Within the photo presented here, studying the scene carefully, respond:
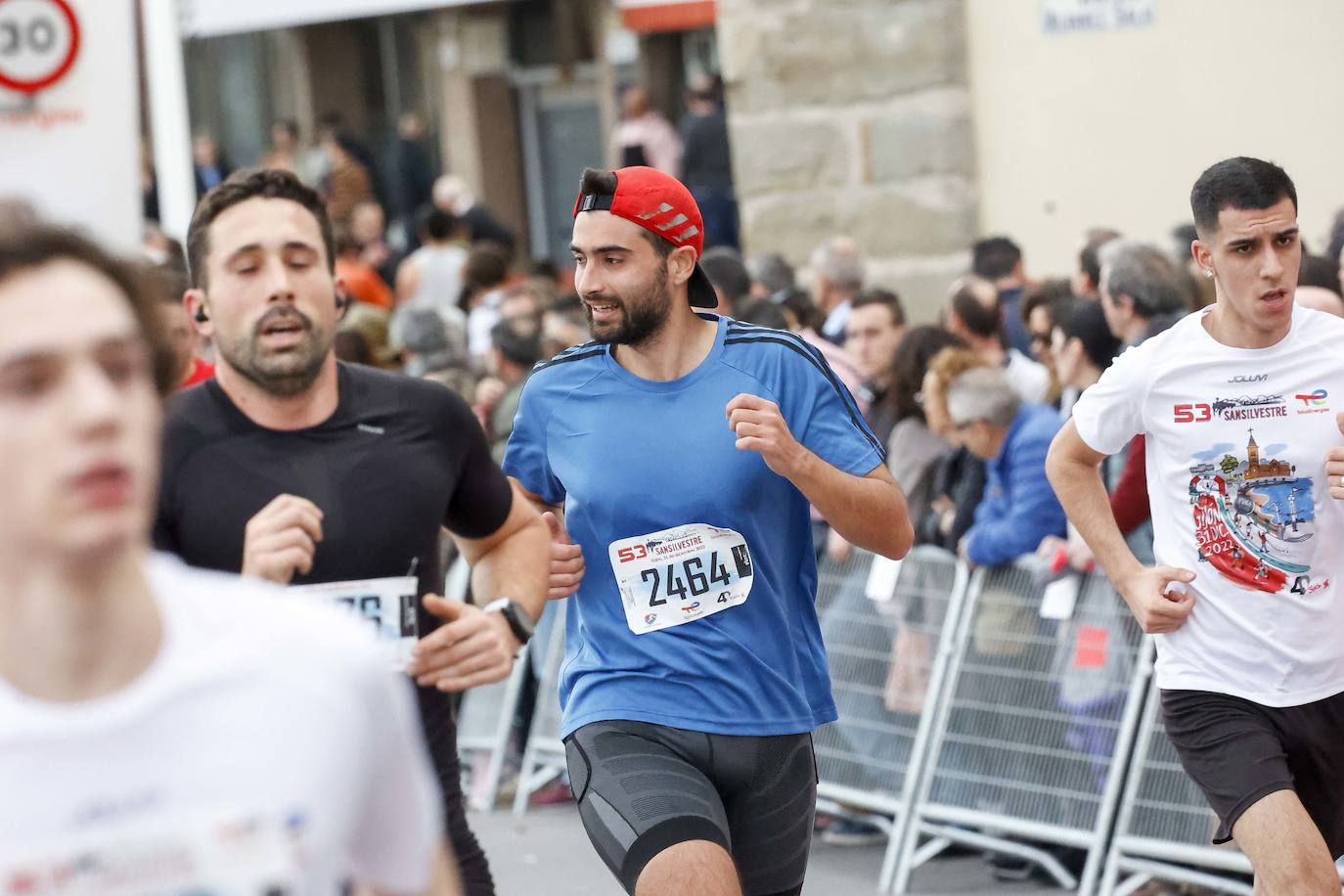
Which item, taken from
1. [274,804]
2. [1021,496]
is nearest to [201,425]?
[274,804]

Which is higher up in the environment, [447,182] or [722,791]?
[447,182]

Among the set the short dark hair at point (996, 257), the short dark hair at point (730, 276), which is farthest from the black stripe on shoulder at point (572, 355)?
the short dark hair at point (996, 257)

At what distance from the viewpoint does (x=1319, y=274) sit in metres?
7.01

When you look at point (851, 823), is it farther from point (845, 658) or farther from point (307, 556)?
point (307, 556)

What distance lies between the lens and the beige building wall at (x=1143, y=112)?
1006 cm

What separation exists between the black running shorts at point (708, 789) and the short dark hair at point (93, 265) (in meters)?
2.50

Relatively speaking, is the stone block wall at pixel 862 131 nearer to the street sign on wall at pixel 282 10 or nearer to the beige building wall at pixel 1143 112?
the beige building wall at pixel 1143 112

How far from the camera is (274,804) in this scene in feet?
6.73

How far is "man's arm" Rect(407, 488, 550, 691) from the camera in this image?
3523mm

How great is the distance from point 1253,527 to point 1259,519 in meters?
0.02

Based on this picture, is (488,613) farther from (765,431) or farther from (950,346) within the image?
(950,346)

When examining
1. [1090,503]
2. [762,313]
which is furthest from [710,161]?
[1090,503]

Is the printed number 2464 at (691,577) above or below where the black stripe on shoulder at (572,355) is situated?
below

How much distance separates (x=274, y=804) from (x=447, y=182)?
1470cm
